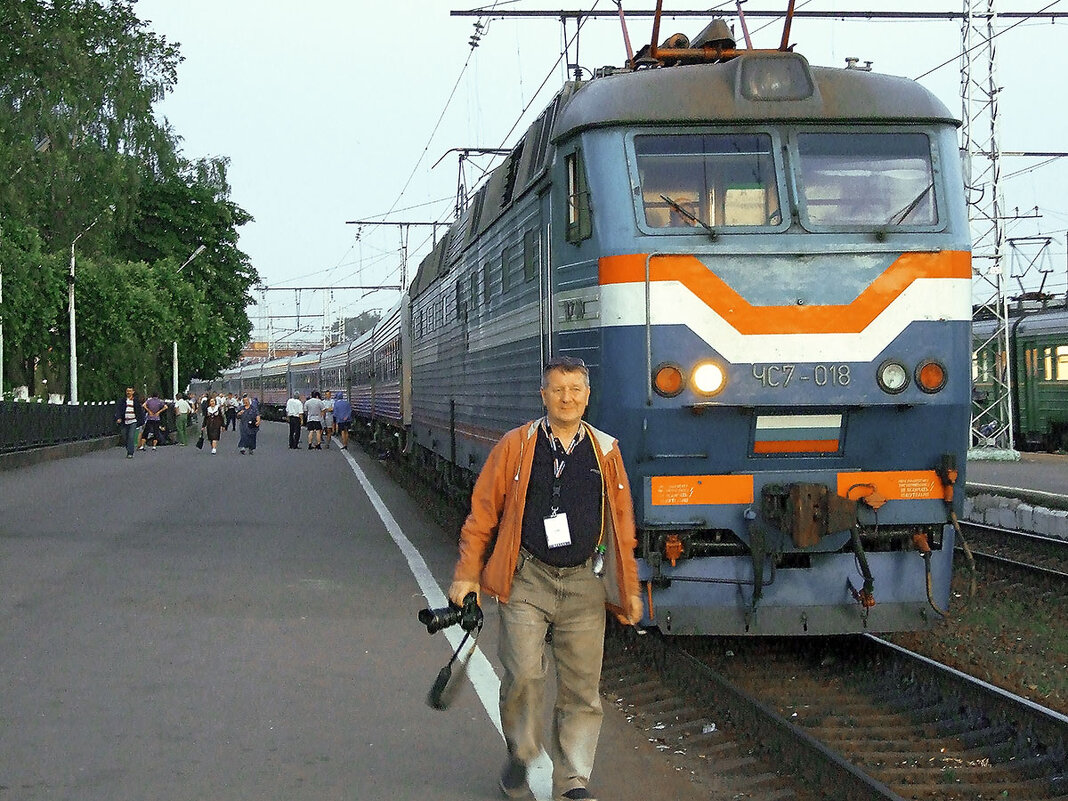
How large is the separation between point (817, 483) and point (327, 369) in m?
46.2

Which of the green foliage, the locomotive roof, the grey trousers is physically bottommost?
the grey trousers

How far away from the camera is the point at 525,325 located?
35.8 ft

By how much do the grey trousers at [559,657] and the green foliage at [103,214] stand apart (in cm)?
1907

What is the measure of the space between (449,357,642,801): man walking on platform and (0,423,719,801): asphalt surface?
52 centimetres

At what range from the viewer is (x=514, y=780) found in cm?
604

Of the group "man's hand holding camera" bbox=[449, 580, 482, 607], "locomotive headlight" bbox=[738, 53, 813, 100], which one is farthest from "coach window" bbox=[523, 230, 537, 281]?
"man's hand holding camera" bbox=[449, 580, 482, 607]

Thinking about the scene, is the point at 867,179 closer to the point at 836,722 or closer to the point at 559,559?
the point at 836,722

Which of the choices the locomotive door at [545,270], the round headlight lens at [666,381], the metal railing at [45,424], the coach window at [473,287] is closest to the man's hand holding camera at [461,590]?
the round headlight lens at [666,381]

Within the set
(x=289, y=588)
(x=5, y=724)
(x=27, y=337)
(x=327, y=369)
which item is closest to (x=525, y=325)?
(x=289, y=588)

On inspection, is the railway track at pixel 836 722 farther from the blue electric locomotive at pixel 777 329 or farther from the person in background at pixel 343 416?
the person in background at pixel 343 416

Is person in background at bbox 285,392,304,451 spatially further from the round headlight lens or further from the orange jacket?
the orange jacket

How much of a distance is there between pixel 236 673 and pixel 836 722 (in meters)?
3.28

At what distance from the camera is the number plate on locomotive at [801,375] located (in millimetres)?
8312

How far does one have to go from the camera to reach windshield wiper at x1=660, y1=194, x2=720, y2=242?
27.8ft
